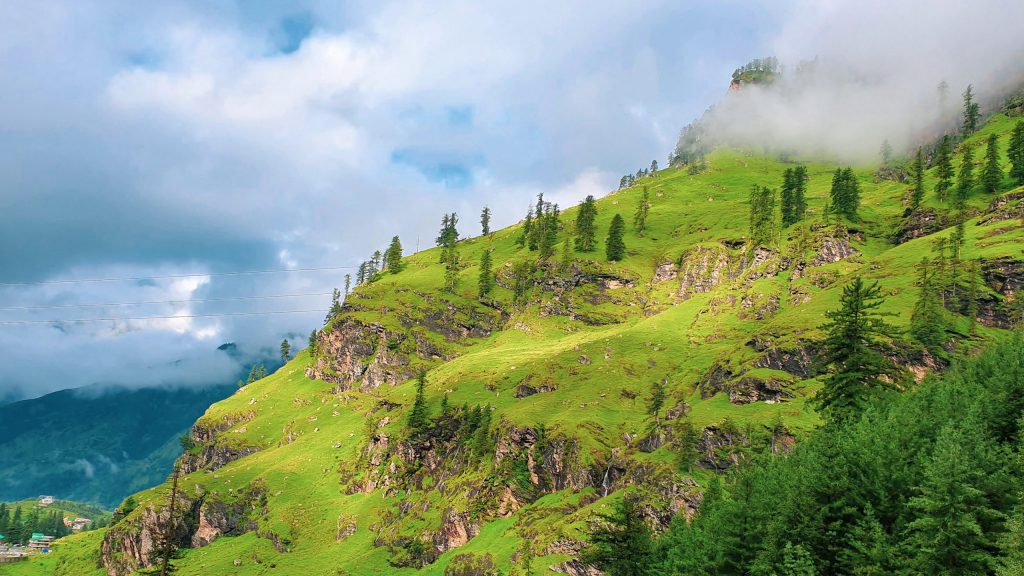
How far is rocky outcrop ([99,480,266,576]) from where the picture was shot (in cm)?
15775

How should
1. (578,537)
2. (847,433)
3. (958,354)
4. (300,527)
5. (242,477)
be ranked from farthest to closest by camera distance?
1. (242,477)
2. (300,527)
3. (958,354)
4. (578,537)
5. (847,433)

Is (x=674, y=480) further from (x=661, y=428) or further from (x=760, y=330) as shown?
(x=760, y=330)

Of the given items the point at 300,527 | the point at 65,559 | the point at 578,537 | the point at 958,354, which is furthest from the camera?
the point at 65,559

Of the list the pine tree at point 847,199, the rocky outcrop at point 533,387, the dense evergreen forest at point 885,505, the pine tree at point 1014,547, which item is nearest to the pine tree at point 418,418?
the rocky outcrop at point 533,387

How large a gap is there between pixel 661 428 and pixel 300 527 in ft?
316

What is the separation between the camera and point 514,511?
122 meters

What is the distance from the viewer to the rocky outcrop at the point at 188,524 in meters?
158

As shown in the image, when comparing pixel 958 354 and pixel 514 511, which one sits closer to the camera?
pixel 958 354

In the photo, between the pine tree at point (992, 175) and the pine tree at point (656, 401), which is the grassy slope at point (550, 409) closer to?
the pine tree at point (656, 401)

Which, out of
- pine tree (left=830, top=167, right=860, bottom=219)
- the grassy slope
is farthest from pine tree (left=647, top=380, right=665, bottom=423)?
pine tree (left=830, top=167, right=860, bottom=219)

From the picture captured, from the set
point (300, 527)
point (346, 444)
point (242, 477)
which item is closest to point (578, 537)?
point (300, 527)

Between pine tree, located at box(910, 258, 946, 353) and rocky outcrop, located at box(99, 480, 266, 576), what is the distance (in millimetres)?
162707

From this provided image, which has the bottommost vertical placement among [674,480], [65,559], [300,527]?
[65,559]

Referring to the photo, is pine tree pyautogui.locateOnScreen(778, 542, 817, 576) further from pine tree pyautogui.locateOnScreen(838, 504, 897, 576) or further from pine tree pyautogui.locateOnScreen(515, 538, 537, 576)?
pine tree pyautogui.locateOnScreen(515, 538, 537, 576)
